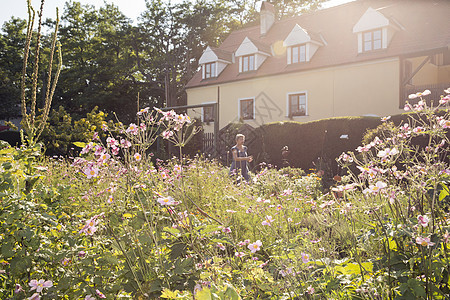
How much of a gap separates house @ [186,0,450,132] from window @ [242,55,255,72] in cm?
2

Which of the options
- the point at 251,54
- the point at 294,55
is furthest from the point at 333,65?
the point at 251,54

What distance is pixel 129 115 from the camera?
1225 inches

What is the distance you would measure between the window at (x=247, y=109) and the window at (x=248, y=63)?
1784mm

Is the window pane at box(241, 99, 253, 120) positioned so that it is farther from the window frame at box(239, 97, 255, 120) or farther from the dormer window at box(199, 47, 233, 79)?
the dormer window at box(199, 47, 233, 79)

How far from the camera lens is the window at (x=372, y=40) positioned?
1700 cm

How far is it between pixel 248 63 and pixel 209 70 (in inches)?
113

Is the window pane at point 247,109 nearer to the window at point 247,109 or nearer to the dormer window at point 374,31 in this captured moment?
the window at point 247,109

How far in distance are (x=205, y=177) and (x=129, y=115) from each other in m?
25.9

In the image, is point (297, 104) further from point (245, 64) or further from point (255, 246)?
point (255, 246)

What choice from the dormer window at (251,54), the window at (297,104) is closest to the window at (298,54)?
the window at (297,104)

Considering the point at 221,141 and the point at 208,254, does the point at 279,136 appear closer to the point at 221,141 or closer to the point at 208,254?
the point at 221,141

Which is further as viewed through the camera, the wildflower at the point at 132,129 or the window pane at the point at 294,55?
the window pane at the point at 294,55

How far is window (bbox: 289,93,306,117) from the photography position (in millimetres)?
19406

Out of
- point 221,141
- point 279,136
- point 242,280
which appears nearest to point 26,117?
point 242,280
